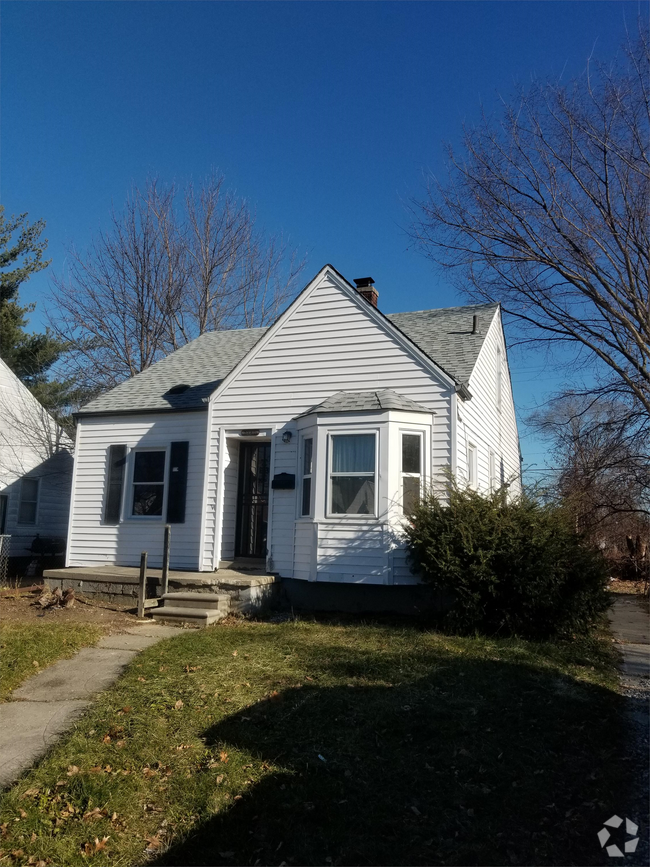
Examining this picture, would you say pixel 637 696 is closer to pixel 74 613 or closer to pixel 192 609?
pixel 192 609

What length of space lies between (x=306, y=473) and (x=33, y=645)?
5.11 m

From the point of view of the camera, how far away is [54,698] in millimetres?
5773

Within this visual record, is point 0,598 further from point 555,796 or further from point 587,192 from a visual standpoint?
point 587,192

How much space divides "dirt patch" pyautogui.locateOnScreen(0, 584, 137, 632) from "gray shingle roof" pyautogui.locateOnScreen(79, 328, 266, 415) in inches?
160

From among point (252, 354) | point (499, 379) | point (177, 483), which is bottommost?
point (177, 483)

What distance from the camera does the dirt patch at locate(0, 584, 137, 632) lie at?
9055mm

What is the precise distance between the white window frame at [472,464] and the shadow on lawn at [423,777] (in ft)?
19.7

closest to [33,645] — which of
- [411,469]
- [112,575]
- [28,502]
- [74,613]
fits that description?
[74,613]

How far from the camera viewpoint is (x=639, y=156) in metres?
13.9

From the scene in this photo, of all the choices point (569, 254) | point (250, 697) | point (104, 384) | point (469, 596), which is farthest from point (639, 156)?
point (104, 384)

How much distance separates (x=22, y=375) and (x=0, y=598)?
17.3 m

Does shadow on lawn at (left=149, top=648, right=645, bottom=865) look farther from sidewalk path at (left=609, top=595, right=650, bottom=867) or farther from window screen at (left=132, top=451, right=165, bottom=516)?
window screen at (left=132, top=451, right=165, bottom=516)

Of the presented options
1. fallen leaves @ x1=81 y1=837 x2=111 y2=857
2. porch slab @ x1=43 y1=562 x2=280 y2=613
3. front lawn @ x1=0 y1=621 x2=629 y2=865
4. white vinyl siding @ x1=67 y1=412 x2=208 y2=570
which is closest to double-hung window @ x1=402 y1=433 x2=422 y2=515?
porch slab @ x1=43 y1=562 x2=280 y2=613

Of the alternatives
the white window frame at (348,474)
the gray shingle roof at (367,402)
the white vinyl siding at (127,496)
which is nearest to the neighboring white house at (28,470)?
the white vinyl siding at (127,496)
